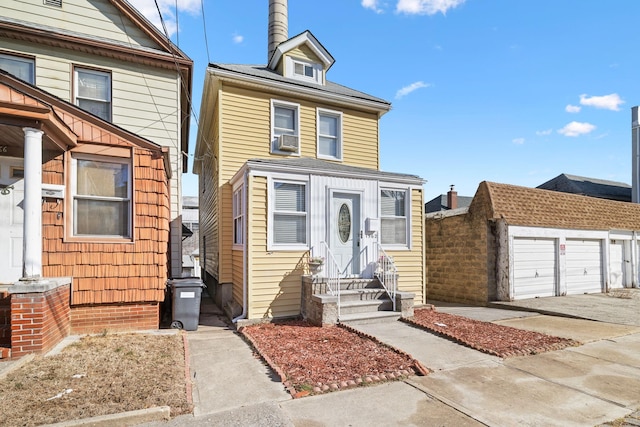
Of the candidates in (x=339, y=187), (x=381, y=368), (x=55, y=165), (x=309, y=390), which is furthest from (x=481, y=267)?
(x=55, y=165)

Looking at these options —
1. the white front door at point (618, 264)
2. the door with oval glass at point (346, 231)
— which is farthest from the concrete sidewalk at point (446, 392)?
the white front door at point (618, 264)

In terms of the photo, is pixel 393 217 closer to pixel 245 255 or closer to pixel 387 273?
pixel 387 273

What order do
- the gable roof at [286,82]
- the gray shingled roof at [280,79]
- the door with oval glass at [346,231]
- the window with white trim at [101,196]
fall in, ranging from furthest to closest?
the gray shingled roof at [280,79]
the gable roof at [286,82]
the door with oval glass at [346,231]
the window with white trim at [101,196]

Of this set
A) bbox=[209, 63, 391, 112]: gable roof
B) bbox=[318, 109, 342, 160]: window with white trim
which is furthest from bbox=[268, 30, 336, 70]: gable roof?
bbox=[318, 109, 342, 160]: window with white trim


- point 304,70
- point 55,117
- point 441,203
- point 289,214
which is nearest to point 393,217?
point 289,214

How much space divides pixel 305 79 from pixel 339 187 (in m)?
4.81

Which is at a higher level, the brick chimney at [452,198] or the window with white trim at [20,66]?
the window with white trim at [20,66]

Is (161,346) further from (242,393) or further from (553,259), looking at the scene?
(553,259)

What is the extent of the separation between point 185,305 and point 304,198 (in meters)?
3.42

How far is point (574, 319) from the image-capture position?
855 cm

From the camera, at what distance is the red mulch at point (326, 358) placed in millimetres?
4438

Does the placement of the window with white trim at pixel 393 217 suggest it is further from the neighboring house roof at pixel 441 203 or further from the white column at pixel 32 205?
the neighboring house roof at pixel 441 203

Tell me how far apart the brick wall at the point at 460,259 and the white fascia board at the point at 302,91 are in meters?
4.70

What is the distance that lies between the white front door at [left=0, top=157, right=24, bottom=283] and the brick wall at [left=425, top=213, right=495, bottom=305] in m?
11.6
